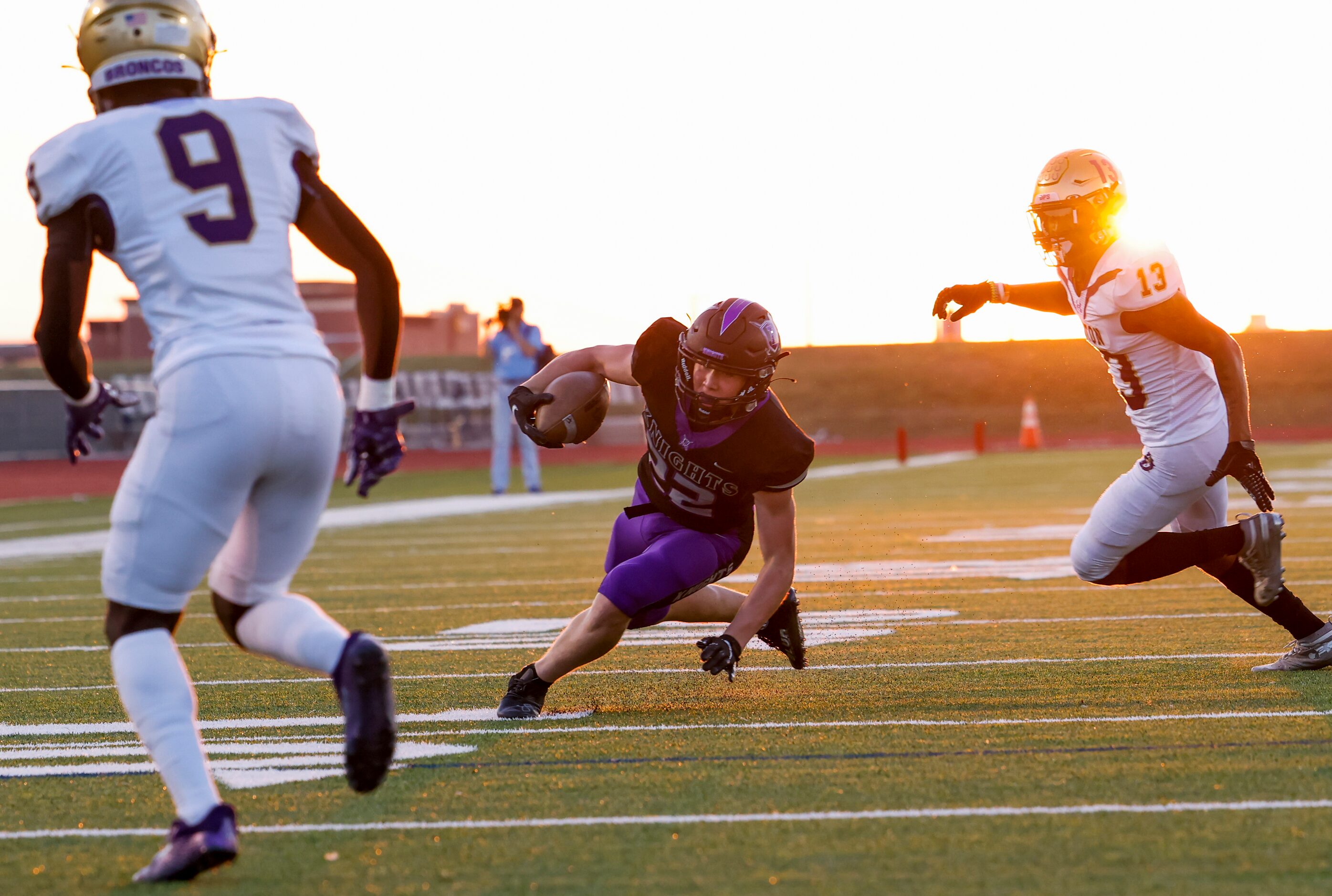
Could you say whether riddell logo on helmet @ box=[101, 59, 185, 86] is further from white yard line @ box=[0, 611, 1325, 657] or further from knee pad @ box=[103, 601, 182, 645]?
white yard line @ box=[0, 611, 1325, 657]

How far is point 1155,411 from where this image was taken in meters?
5.09

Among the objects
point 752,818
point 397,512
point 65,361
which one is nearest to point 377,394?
point 65,361

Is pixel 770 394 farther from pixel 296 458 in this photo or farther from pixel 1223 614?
pixel 1223 614

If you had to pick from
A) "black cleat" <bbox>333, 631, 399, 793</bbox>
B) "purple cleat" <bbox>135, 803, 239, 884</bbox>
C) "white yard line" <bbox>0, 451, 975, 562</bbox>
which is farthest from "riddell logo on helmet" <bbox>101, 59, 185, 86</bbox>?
"white yard line" <bbox>0, 451, 975, 562</bbox>

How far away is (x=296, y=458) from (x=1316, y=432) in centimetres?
3836

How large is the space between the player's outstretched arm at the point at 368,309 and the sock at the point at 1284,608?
2907 millimetres

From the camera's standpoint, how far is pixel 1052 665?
17.4 ft

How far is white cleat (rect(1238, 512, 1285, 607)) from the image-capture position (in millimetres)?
4863

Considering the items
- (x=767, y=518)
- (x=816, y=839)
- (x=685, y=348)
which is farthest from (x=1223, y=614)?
(x=816, y=839)

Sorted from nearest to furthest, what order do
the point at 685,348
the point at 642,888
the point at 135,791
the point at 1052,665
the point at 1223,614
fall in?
the point at 642,888 < the point at 135,791 < the point at 685,348 < the point at 1052,665 < the point at 1223,614

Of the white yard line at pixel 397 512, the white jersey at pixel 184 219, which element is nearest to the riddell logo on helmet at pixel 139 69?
the white jersey at pixel 184 219

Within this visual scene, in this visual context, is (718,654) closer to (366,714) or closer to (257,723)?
(257,723)

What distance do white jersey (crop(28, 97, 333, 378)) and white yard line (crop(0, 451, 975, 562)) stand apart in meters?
8.95

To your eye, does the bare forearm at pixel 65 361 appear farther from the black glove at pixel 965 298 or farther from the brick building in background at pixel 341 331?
the brick building in background at pixel 341 331
